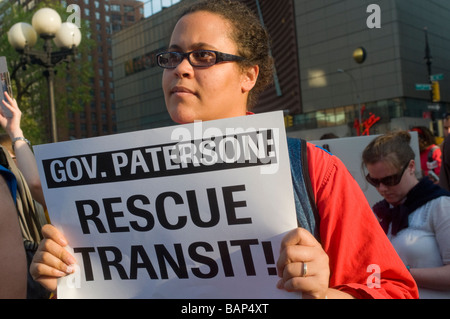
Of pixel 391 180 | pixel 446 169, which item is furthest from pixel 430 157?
pixel 391 180

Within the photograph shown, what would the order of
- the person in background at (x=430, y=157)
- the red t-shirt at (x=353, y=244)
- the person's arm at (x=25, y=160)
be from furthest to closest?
the person in background at (x=430, y=157)
the person's arm at (x=25, y=160)
the red t-shirt at (x=353, y=244)

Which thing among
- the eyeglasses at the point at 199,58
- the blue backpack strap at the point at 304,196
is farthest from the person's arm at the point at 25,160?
the blue backpack strap at the point at 304,196

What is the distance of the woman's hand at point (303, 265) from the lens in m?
0.96

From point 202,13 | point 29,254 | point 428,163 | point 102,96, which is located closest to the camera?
point 202,13

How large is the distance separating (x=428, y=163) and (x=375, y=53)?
29078mm

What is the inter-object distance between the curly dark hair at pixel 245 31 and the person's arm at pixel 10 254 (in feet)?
2.69

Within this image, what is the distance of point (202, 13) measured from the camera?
1.38 metres

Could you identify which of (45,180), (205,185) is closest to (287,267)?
(205,185)

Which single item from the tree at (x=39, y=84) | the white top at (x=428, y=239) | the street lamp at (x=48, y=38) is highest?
the tree at (x=39, y=84)

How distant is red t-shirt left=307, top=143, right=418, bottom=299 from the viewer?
108 cm

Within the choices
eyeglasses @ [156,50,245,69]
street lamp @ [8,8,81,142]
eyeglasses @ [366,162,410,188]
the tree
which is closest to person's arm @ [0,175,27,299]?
eyeglasses @ [156,50,245,69]

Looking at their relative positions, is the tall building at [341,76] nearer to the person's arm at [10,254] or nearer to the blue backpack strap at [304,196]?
the person's arm at [10,254]
